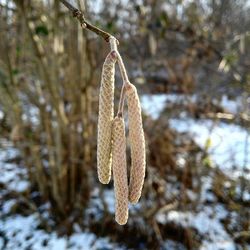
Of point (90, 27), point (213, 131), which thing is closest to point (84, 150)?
point (213, 131)

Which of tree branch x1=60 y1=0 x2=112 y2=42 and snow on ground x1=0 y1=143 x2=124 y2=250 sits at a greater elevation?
tree branch x1=60 y1=0 x2=112 y2=42

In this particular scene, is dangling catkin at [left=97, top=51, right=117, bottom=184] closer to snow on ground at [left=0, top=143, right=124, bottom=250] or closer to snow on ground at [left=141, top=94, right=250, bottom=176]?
snow on ground at [left=0, top=143, right=124, bottom=250]

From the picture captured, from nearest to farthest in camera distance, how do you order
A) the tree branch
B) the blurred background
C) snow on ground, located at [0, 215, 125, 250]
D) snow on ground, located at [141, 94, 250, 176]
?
the tree branch
the blurred background
snow on ground, located at [0, 215, 125, 250]
snow on ground, located at [141, 94, 250, 176]

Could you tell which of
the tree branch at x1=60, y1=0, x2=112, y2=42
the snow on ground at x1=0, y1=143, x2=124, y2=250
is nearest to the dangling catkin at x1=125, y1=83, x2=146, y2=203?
the tree branch at x1=60, y1=0, x2=112, y2=42

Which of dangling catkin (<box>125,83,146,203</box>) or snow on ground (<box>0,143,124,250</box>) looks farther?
snow on ground (<box>0,143,124,250</box>)

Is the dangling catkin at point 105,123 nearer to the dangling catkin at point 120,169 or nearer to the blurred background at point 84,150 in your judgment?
the dangling catkin at point 120,169

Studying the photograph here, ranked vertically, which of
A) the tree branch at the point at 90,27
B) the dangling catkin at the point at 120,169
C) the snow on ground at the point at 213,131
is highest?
the snow on ground at the point at 213,131

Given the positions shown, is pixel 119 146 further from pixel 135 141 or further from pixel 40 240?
pixel 40 240

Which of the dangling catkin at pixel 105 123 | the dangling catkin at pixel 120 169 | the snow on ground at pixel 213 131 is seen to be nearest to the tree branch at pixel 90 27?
the dangling catkin at pixel 105 123

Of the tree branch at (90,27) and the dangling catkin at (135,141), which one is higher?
the tree branch at (90,27)
